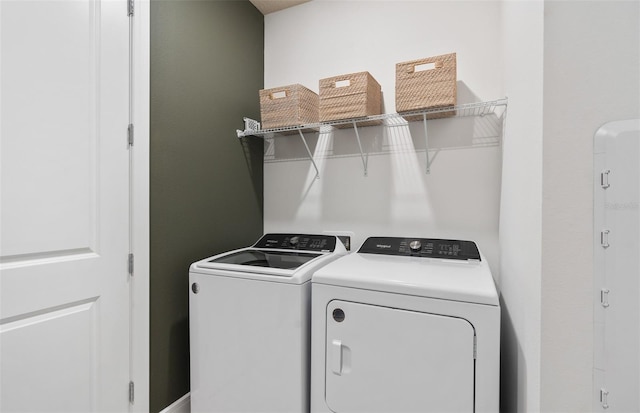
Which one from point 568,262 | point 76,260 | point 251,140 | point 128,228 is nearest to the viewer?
point 568,262

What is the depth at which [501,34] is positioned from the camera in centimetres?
174

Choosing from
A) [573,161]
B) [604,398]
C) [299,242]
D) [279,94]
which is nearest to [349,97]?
[279,94]

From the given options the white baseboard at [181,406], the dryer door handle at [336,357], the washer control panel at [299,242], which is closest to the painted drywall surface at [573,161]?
the dryer door handle at [336,357]

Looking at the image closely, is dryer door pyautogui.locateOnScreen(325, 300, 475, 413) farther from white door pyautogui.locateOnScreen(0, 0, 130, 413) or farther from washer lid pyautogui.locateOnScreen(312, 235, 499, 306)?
white door pyautogui.locateOnScreen(0, 0, 130, 413)

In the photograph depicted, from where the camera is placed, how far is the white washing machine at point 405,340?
108 cm

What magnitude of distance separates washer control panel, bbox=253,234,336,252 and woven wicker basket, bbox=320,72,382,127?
0.77 m

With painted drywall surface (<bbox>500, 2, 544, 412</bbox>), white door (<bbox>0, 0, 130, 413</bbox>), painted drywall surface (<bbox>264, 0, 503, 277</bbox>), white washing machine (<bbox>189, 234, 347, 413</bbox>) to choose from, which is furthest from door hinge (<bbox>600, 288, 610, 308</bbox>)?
white door (<bbox>0, 0, 130, 413</bbox>)

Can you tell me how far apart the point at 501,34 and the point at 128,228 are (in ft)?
7.53

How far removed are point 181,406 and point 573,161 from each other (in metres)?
2.17

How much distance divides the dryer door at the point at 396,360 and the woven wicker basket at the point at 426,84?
1.12 meters

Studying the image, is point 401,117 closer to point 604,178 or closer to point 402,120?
point 402,120

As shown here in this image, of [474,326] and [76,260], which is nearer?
[474,326]

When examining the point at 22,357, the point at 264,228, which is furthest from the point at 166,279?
the point at 264,228

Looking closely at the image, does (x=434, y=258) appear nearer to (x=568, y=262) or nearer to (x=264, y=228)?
(x=568, y=262)
